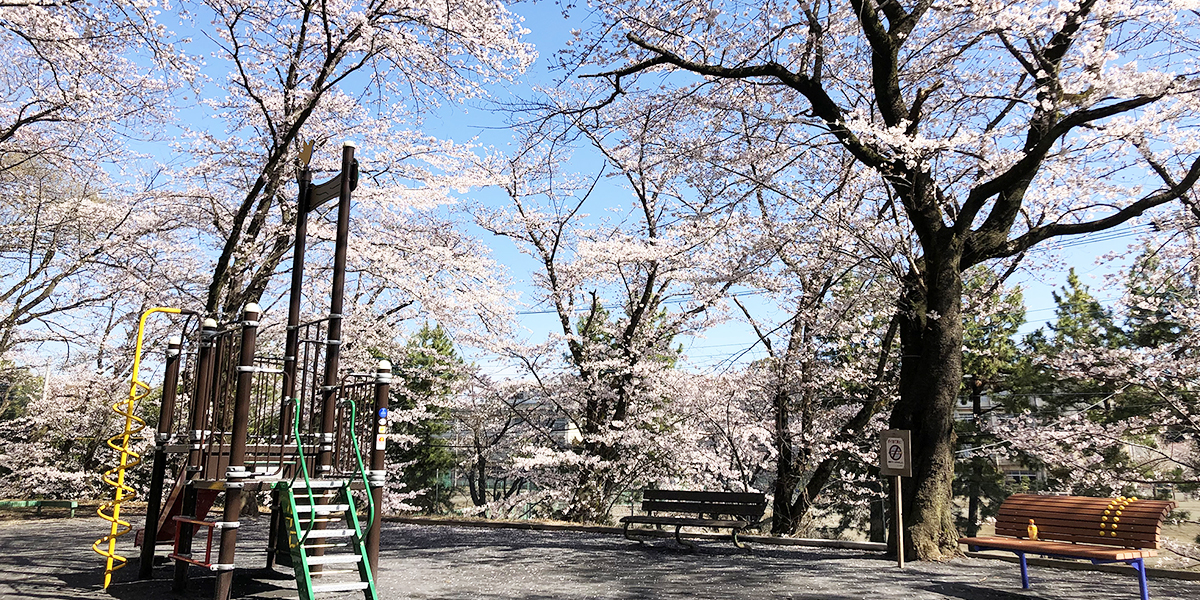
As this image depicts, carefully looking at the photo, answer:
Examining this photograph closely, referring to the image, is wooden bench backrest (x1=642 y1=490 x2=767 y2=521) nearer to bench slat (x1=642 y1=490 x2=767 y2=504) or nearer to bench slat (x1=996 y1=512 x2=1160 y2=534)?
bench slat (x1=642 y1=490 x2=767 y2=504)

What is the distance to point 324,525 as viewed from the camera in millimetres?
6352

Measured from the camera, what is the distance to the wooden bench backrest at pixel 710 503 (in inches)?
→ 362

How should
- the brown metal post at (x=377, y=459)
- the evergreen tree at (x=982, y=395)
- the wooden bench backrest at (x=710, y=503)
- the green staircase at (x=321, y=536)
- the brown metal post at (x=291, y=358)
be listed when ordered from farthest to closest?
the evergreen tree at (x=982, y=395), the wooden bench backrest at (x=710, y=503), the brown metal post at (x=291, y=358), the brown metal post at (x=377, y=459), the green staircase at (x=321, y=536)

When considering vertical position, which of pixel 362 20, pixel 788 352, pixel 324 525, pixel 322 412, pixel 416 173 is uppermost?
pixel 362 20

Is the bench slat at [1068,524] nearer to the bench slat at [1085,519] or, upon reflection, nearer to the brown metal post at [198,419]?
the bench slat at [1085,519]

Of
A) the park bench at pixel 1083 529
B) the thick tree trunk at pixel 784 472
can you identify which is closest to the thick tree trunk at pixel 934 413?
the park bench at pixel 1083 529

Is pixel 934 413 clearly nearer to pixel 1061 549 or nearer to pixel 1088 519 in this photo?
pixel 1088 519

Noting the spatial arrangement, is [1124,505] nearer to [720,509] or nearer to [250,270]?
[720,509]

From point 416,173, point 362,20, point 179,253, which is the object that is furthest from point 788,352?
point 179,253

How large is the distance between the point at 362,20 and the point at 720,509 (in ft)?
29.1

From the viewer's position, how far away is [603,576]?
7055mm

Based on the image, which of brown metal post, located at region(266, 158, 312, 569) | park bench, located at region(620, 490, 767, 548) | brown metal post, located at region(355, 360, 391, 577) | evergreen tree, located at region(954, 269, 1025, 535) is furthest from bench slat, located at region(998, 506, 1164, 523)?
evergreen tree, located at region(954, 269, 1025, 535)

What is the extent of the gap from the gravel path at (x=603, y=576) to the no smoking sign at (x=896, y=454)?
3.20ft

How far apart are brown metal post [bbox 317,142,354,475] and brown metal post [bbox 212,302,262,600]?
0.76 m
